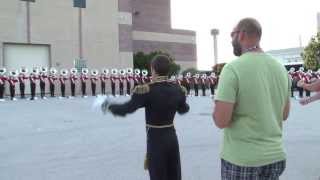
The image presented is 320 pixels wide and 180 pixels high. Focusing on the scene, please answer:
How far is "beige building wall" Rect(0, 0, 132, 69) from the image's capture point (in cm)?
4406

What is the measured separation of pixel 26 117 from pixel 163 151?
44.8ft

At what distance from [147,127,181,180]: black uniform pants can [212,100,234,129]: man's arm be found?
5.21ft

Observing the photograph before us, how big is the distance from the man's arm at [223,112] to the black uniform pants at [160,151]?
1.59 metres

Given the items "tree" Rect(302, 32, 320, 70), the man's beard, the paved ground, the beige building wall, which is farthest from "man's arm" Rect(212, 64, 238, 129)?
"tree" Rect(302, 32, 320, 70)

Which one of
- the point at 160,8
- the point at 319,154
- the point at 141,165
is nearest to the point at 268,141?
the point at 141,165

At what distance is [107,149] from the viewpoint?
10352 mm

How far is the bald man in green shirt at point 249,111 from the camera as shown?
340cm

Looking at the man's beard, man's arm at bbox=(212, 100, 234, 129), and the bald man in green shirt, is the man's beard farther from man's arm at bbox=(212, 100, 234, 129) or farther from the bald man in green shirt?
man's arm at bbox=(212, 100, 234, 129)

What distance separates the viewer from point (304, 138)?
38.3ft

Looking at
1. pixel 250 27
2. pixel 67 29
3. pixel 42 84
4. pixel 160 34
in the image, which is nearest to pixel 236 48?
pixel 250 27

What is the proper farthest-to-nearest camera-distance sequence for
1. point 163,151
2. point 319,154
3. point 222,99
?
1. point 319,154
2. point 163,151
3. point 222,99

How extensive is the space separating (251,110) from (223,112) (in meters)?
0.19

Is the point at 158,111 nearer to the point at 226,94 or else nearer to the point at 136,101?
the point at 136,101

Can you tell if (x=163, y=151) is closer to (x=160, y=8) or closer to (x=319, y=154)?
(x=319, y=154)
